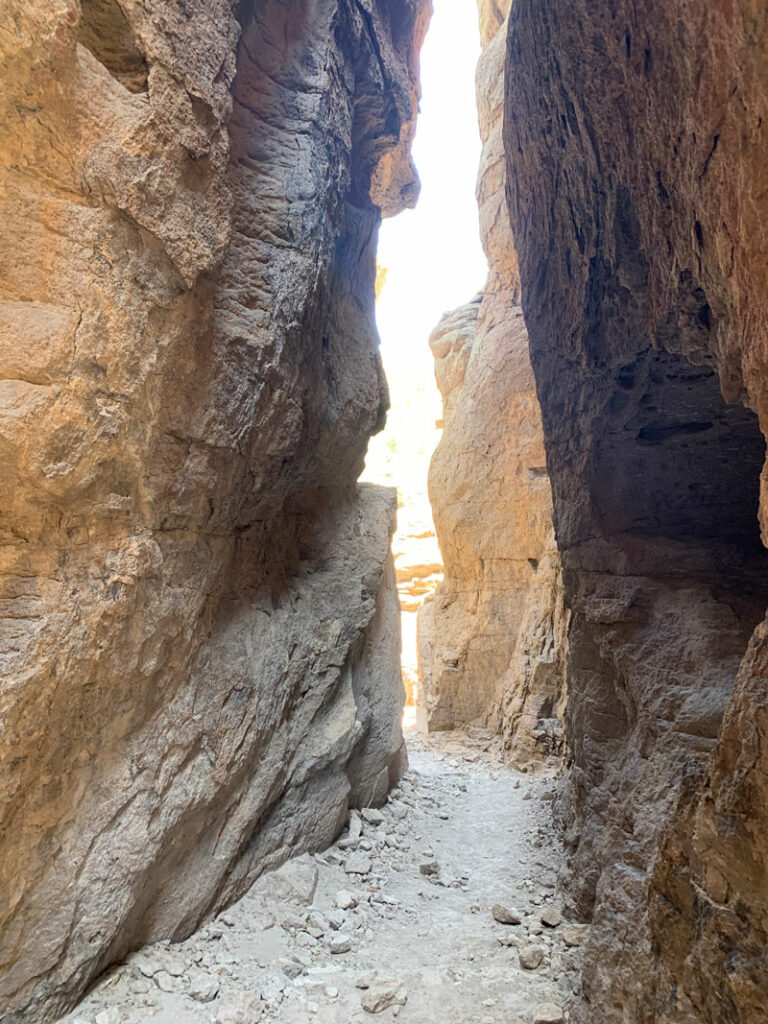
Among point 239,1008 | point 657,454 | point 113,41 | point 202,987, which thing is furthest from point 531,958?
point 113,41

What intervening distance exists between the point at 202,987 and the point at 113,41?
4984mm

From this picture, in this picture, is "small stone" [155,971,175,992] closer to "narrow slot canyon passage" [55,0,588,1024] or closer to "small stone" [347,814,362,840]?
"narrow slot canyon passage" [55,0,588,1024]

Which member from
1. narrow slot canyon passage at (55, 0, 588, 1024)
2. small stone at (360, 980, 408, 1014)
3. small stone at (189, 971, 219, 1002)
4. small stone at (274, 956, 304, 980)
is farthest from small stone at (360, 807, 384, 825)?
small stone at (189, 971, 219, 1002)

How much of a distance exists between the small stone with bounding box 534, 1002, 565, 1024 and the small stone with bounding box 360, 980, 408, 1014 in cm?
69

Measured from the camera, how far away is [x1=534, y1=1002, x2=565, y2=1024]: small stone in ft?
9.75

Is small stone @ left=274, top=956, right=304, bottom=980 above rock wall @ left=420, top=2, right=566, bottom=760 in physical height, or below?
below

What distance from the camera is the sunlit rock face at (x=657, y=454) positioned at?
2.12m

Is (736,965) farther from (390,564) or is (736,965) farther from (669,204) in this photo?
(390,564)

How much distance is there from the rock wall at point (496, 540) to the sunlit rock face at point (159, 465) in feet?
14.7

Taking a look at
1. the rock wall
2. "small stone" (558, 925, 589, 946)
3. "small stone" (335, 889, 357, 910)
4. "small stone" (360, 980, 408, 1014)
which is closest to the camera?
"small stone" (360, 980, 408, 1014)

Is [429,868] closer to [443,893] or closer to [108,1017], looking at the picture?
[443,893]

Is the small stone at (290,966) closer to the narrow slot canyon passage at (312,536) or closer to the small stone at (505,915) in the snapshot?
the narrow slot canyon passage at (312,536)

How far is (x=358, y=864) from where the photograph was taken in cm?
482

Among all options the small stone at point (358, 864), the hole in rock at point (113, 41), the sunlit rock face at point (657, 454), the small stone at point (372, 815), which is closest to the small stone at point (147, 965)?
the small stone at point (358, 864)
